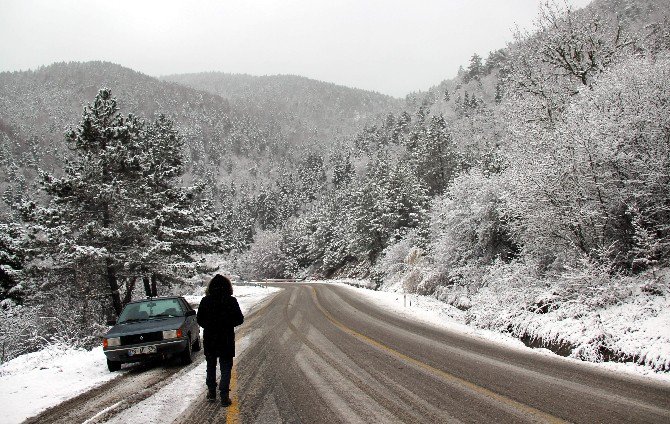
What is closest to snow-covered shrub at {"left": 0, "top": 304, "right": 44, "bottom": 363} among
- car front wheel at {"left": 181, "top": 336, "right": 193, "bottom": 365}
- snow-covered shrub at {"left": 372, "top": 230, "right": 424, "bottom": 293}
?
car front wheel at {"left": 181, "top": 336, "right": 193, "bottom": 365}

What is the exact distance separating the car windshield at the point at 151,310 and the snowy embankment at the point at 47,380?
1242 millimetres

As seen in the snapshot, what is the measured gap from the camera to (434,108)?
518 feet

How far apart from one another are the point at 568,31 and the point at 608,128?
396 inches

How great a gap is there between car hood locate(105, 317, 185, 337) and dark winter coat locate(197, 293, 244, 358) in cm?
349

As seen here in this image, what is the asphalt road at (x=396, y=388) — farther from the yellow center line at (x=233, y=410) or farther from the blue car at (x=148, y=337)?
the blue car at (x=148, y=337)

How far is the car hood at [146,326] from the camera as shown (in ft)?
30.7

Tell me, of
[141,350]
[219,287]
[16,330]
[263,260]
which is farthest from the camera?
[263,260]

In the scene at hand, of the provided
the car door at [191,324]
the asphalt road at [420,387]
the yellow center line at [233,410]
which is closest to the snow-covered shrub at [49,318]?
the car door at [191,324]

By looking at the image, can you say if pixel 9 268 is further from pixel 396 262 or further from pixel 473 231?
pixel 396 262

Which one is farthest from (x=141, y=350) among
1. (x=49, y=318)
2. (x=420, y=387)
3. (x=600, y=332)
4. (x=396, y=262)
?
(x=396, y=262)

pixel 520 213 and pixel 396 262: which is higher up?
pixel 520 213

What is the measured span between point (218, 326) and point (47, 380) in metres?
5.05

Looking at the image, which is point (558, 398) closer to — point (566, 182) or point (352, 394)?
point (352, 394)

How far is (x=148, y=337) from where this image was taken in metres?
9.30
